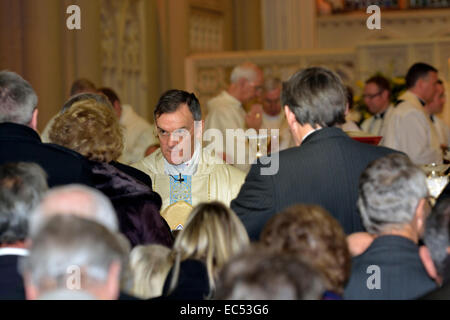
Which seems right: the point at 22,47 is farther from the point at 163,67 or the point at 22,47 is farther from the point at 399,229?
the point at 399,229

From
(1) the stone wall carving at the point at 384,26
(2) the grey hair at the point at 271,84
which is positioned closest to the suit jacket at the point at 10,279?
(2) the grey hair at the point at 271,84

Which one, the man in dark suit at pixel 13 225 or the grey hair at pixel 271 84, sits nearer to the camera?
the man in dark suit at pixel 13 225

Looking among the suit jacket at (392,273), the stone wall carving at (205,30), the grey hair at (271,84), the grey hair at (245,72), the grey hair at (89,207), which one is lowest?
the suit jacket at (392,273)

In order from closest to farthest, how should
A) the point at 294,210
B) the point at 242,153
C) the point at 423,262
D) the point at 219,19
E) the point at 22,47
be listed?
the point at 294,210, the point at 423,262, the point at 242,153, the point at 22,47, the point at 219,19

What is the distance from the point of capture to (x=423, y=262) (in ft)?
9.86

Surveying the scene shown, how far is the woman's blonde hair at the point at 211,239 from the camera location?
286cm

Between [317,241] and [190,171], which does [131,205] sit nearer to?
[190,171]

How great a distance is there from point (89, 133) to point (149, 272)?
1.02 m

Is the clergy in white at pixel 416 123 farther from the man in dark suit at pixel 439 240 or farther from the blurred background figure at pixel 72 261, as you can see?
the blurred background figure at pixel 72 261

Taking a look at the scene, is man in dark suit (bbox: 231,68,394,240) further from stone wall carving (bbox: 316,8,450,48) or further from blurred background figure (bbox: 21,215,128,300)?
stone wall carving (bbox: 316,8,450,48)

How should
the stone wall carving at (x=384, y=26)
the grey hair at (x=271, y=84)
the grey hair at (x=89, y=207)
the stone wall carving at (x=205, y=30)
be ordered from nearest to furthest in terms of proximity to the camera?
the grey hair at (x=89, y=207) → the grey hair at (x=271, y=84) → the stone wall carving at (x=205, y=30) → the stone wall carving at (x=384, y=26)

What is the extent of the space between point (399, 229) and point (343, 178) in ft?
1.81
